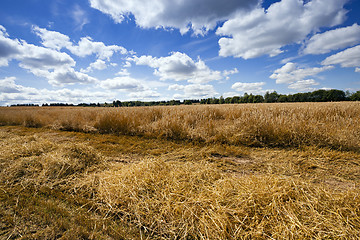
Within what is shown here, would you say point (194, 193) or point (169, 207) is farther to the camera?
point (194, 193)

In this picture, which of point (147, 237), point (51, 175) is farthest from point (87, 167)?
point (147, 237)

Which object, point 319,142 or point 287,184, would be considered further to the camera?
point 319,142

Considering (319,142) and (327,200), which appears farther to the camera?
(319,142)

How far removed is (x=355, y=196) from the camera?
1.48 metres

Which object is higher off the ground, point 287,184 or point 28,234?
point 287,184

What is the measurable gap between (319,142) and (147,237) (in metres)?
4.32

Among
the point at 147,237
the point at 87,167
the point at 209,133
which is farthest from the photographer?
the point at 209,133

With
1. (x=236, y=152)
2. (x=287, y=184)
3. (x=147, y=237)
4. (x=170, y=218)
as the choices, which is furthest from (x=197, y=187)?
(x=236, y=152)

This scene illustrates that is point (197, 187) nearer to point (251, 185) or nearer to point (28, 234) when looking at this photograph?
point (251, 185)

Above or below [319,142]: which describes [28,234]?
below

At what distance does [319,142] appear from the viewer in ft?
11.0

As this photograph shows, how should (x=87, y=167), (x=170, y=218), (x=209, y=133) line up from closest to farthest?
(x=170, y=218), (x=87, y=167), (x=209, y=133)

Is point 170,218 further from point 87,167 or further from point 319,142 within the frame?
point 319,142

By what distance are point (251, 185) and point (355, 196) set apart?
102 centimetres
